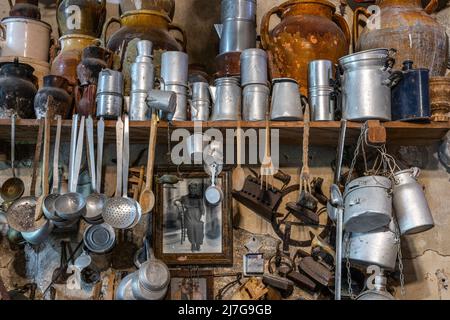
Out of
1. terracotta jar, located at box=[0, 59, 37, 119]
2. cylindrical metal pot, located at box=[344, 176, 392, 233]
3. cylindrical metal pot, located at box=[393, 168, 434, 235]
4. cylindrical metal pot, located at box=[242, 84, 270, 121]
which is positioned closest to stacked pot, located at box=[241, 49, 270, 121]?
cylindrical metal pot, located at box=[242, 84, 270, 121]

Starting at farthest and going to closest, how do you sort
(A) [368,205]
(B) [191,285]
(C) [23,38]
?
(C) [23,38]
(B) [191,285]
(A) [368,205]

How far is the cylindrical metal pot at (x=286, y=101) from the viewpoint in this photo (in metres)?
1.78

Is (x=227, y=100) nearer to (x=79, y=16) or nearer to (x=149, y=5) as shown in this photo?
(x=149, y=5)

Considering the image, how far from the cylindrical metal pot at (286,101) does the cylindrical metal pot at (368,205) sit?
0.93 ft

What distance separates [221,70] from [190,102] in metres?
0.18

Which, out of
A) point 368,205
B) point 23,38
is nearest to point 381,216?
point 368,205

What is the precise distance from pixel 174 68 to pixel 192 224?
533 millimetres

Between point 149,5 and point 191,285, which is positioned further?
point 149,5

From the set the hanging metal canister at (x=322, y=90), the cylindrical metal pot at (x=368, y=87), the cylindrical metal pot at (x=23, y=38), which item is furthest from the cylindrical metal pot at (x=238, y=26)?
the cylindrical metal pot at (x=23, y=38)

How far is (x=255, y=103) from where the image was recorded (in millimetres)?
1816

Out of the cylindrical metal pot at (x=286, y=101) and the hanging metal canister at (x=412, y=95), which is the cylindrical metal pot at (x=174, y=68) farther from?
the hanging metal canister at (x=412, y=95)
